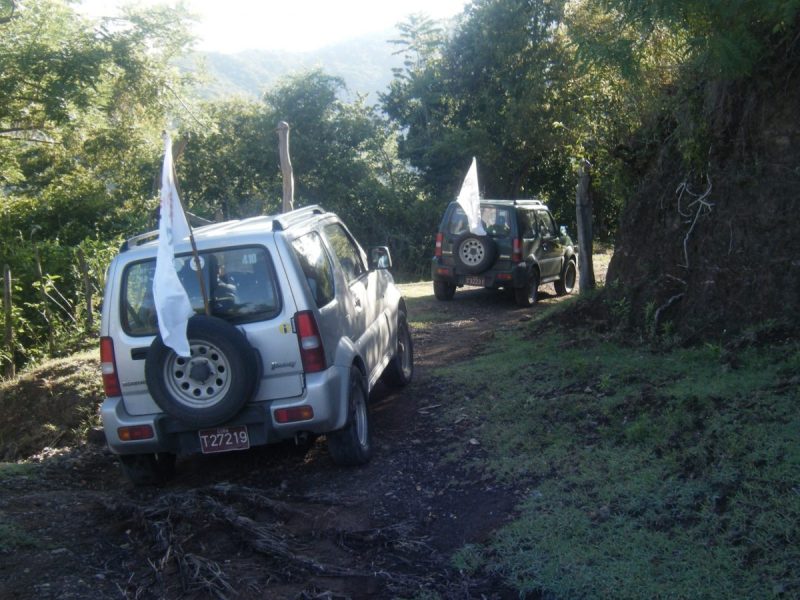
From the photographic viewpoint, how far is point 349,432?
20.5 feet

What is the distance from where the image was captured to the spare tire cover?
557 centimetres

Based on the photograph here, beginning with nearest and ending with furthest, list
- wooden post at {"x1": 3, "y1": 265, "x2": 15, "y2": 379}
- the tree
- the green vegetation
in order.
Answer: the green vegetation < wooden post at {"x1": 3, "y1": 265, "x2": 15, "y2": 379} < the tree

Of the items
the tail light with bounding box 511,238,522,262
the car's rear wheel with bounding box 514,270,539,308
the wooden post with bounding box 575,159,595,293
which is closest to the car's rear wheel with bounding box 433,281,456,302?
the car's rear wheel with bounding box 514,270,539,308

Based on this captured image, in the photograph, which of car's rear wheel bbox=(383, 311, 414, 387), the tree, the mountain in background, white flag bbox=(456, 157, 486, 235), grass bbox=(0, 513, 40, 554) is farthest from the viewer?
the mountain in background

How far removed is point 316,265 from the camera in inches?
253

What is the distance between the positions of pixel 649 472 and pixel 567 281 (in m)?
11.5

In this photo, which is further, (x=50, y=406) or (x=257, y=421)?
(x=50, y=406)

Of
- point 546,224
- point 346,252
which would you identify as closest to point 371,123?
point 546,224

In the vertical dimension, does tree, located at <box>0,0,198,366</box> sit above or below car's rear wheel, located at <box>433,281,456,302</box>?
above

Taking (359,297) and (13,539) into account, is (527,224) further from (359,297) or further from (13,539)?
(13,539)

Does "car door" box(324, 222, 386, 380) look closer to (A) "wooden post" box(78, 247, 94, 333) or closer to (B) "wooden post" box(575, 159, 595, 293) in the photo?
(B) "wooden post" box(575, 159, 595, 293)

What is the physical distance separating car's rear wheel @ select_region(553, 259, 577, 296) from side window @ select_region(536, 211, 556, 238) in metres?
1.02

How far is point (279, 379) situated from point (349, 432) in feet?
2.42

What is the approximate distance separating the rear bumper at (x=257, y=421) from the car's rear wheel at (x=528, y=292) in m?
8.67
